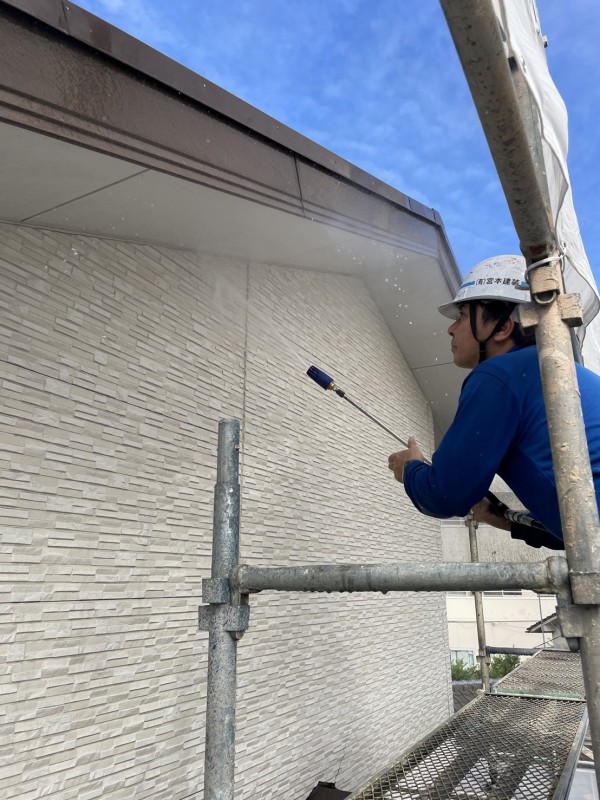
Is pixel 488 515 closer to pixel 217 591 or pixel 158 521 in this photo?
pixel 217 591

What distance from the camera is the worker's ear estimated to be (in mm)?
2135

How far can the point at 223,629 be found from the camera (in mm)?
1822

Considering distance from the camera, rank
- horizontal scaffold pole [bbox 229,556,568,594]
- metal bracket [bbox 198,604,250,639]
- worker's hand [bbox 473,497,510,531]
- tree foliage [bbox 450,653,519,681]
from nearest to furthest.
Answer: horizontal scaffold pole [bbox 229,556,568,594] → metal bracket [bbox 198,604,250,639] → worker's hand [bbox 473,497,510,531] → tree foliage [bbox 450,653,519,681]

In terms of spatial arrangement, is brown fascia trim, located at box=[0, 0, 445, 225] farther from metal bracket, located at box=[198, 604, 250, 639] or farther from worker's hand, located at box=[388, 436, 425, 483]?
metal bracket, located at box=[198, 604, 250, 639]

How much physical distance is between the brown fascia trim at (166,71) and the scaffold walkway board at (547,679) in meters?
3.79

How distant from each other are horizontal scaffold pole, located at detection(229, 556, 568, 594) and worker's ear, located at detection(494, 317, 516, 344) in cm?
92

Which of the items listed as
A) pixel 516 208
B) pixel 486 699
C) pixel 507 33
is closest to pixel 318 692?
pixel 486 699

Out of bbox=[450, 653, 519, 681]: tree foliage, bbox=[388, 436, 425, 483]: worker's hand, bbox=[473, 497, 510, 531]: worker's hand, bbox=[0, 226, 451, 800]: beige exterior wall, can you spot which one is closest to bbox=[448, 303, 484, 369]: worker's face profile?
bbox=[388, 436, 425, 483]: worker's hand

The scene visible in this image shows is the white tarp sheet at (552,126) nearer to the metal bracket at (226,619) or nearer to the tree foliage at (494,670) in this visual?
the metal bracket at (226,619)

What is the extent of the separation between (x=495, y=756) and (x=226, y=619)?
6.04 feet

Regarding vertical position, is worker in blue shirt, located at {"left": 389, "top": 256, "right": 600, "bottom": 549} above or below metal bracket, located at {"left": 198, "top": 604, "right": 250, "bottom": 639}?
above

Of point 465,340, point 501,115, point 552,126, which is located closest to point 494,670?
point 465,340

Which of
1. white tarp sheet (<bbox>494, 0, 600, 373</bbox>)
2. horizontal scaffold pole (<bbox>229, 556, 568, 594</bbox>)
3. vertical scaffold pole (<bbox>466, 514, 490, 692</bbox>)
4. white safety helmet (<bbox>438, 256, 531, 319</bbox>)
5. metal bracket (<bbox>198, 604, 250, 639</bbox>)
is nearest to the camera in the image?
white tarp sheet (<bbox>494, 0, 600, 373</bbox>)

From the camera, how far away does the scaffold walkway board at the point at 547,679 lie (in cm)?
429
